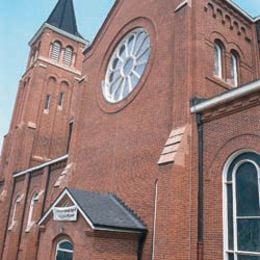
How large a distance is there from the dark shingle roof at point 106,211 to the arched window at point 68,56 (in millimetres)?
19656

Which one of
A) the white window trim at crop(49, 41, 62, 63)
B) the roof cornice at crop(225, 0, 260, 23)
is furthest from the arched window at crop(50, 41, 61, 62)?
the roof cornice at crop(225, 0, 260, 23)

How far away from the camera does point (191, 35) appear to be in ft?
39.5

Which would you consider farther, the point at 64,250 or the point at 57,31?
the point at 57,31

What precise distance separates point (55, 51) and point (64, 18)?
4.43 m

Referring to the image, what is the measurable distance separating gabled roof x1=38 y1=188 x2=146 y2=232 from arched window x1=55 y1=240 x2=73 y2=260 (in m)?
1.35

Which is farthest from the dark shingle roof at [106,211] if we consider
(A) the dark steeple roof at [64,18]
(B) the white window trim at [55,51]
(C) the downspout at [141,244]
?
(A) the dark steeple roof at [64,18]

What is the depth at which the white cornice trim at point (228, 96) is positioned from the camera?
9.02m

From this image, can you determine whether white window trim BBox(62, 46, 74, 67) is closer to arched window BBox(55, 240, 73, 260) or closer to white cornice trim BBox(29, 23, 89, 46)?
white cornice trim BBox(29, 23, 89, 46)

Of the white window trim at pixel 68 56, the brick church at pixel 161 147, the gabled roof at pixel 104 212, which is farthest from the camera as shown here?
the white window trim at pixel 68 56

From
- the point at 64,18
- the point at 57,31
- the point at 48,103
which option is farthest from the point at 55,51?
the point at 48,103

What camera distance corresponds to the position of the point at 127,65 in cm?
1572

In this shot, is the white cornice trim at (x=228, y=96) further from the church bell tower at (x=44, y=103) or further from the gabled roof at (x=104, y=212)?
the church bell tower at (x=44, y=103)

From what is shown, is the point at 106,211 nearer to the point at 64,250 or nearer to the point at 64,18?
the point at 64,250

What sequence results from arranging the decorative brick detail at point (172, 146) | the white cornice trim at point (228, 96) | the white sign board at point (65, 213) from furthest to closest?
the white sign board at point (65, 213), the decorative brick detail at point (172, 146), the white cornice trim at point (228, 96)
